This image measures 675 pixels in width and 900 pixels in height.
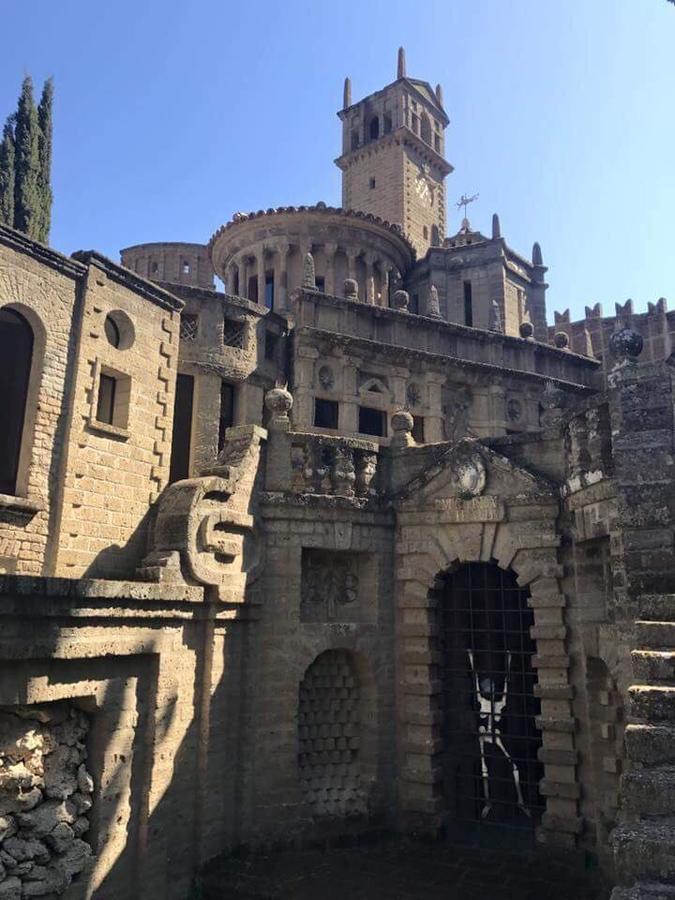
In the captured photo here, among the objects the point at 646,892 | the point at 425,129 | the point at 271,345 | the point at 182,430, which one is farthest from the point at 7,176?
A: the point at 425,129

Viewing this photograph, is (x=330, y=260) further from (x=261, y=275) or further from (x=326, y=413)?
(x=326, y=413)

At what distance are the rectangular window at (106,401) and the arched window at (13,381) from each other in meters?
1.46

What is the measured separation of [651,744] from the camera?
20.2ft

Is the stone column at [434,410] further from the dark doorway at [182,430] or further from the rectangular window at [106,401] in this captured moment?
the rectangular window at [106,401]

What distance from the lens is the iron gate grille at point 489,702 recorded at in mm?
13102

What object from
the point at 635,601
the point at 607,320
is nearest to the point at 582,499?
the point at 635,601

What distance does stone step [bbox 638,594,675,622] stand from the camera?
25.4ft

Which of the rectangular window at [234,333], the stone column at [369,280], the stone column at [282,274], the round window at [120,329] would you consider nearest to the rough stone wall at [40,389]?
the round window at [120,329]

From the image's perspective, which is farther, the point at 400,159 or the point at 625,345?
the point at 400,159

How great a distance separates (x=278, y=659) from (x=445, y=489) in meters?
4.34

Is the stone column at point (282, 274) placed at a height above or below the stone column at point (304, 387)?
above

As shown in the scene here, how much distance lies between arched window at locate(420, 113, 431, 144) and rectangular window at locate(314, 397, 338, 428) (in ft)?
81.6

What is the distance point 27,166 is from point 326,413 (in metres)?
12.2

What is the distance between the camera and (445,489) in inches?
535
